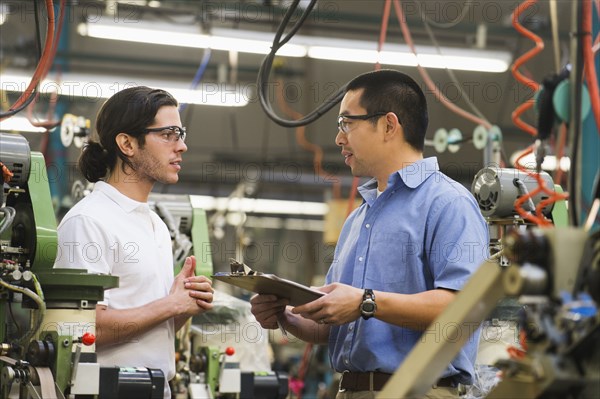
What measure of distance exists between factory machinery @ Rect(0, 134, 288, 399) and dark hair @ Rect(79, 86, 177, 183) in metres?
0.20

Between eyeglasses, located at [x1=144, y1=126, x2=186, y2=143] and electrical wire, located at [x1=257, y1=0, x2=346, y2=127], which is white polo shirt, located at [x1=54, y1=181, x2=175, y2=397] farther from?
electrical wire, located at [x1=257, y1=0, x2=346, y2=127]

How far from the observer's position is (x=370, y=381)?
2.24 meters

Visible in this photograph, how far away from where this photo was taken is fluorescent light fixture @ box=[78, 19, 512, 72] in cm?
563

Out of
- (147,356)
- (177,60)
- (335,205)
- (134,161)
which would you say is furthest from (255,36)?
(177,60)

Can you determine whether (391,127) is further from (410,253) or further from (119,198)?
(119,198)

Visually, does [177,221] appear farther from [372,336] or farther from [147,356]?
[372,336]

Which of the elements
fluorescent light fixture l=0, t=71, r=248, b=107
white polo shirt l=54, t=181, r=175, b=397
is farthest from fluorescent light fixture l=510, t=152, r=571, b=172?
fluorescent light fixture l=0, t=71, r=248, b=107

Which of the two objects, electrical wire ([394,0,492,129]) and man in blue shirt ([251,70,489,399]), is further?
electrical wire ([394,0,492,129])

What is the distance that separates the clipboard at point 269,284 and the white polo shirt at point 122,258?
0.40m

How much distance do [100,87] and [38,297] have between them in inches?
205

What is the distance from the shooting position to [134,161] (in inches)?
107

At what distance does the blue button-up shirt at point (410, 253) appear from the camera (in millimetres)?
2203

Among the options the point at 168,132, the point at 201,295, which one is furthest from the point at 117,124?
the point at 201,295

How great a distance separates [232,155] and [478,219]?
8.91 meters
